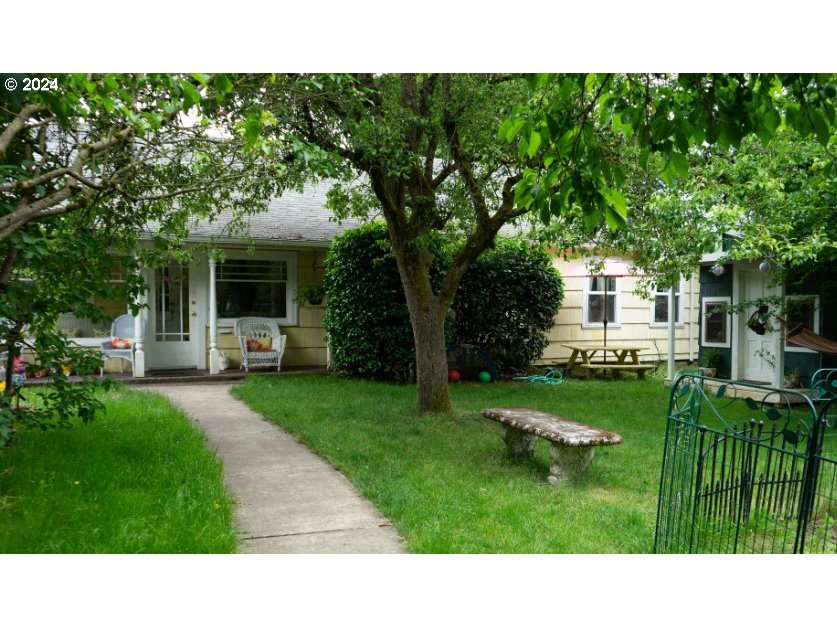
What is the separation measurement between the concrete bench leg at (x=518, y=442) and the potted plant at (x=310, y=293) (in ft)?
23.4

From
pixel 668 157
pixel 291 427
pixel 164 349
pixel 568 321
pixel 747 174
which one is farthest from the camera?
pixel 568 321

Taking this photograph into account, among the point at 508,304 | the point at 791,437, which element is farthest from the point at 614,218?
the point at 508,304

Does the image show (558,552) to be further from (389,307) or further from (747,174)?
(389,307)

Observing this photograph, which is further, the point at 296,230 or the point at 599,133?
the point at 296,230

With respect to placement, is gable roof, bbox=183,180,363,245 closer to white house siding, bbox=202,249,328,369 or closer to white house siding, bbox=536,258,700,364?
white house siding, bbox=202,249,328,369

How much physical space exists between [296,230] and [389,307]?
2403 millimetres

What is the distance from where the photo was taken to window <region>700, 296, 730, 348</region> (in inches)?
503

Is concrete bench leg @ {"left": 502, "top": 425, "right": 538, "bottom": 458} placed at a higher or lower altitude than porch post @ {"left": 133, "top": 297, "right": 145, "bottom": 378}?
lower

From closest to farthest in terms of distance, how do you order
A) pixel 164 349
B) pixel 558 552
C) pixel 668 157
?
pixel 668 157 < pixel 558 552 < pixel 164 349

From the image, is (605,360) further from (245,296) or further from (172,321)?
(172,321)

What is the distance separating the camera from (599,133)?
294 inches


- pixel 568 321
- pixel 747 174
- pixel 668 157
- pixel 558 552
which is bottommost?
pixel 558 552

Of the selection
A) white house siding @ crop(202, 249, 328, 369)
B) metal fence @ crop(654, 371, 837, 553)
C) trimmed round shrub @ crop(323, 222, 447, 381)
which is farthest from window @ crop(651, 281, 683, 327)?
metal fence @ crop(654, 371, 837, 553)

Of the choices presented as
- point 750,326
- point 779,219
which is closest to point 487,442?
point 779,219
